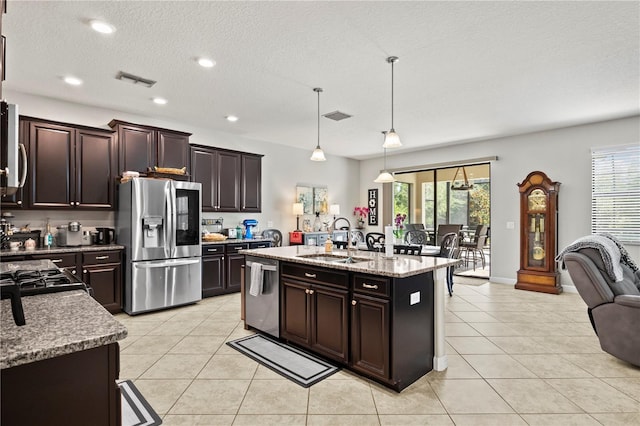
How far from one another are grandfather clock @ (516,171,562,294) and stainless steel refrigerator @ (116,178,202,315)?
205 inches

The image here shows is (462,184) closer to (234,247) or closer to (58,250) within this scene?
(234,247)

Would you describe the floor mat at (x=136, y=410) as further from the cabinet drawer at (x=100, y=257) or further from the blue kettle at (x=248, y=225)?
the blue kettle at (x=248, y=225)

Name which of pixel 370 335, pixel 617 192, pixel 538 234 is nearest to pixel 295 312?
pixel 370 335

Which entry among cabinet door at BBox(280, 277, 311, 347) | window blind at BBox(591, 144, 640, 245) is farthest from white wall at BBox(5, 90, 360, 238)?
window blind at BBox(591, 144, 640, 245)

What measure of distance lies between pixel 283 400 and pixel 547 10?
3.32 metres

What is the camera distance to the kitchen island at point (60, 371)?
1.00m

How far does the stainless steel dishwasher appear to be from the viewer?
11.2ft

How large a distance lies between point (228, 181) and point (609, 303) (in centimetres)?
504

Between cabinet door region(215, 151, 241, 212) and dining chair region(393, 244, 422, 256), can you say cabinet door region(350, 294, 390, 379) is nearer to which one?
dining chair region(393, 244, 422, 256)

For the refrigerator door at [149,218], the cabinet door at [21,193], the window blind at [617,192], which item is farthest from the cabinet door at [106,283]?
the window blind at [617,192]

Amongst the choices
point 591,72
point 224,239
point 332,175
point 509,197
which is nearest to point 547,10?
point 591,72

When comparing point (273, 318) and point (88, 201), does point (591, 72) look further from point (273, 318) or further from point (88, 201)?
point (88, 201)

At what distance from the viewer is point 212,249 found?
5.14 meters

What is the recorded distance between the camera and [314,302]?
9.88 ft
